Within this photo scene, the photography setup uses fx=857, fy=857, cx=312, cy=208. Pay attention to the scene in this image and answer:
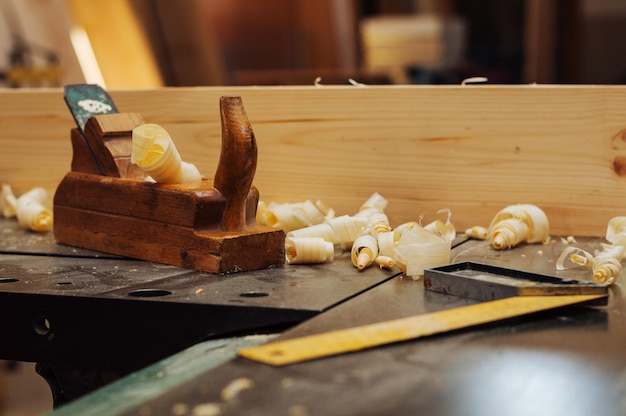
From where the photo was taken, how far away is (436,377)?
0.85 m

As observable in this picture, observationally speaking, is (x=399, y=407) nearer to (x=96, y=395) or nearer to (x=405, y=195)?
(x=96, y=395)

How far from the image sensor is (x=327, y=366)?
88cm

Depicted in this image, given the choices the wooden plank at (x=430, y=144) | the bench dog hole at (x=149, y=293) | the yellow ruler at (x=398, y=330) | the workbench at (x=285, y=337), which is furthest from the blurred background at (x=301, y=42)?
the yellow ruler at (x=398, y=330)

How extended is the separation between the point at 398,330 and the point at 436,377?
132mm

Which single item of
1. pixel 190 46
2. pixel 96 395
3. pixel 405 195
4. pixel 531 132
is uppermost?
pixel 190 46

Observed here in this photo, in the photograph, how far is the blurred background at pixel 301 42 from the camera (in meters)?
3.05

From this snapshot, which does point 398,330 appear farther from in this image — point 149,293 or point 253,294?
point 149,293

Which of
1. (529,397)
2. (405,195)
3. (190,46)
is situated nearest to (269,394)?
(529,397)

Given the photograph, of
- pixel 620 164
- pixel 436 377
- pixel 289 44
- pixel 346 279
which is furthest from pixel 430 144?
pixel 289 44

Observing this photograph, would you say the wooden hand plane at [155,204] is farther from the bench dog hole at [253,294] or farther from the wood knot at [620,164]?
the wood knot at [620,164]

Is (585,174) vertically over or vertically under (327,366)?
over

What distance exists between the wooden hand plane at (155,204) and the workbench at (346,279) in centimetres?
4

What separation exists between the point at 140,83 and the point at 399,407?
7.95 feet

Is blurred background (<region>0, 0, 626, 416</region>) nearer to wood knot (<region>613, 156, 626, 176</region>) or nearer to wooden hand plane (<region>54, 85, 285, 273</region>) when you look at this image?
wooden hand plane (<region>54, 85, 285, 273</region>)
